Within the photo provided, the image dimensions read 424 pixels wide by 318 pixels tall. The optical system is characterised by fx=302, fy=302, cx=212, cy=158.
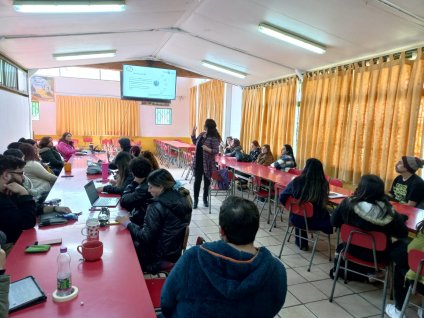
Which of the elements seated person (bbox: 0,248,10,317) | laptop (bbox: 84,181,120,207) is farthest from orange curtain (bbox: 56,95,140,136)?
seated person (bbox: 0,248,10,317)

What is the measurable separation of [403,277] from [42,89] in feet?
36.9

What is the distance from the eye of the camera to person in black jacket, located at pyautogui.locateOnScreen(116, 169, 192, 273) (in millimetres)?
1879

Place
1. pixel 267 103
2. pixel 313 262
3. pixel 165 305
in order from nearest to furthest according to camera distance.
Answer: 1. pixel 165 305
2. pixel 313 262
3. pixel 267 103

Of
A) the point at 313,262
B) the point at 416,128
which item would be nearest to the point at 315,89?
the point at 416,128

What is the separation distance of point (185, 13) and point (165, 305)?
4.43 m

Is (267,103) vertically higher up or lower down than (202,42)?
lower down

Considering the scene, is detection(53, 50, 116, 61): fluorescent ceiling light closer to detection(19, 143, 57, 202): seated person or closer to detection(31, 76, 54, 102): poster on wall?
detection(19, 143, 57, 202): seated person

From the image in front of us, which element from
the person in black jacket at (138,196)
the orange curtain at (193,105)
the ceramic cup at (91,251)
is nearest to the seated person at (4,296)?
the ceramic cup at (91,251)

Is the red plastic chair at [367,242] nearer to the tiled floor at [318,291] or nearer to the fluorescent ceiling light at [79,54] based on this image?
the tiled floor at [318,291]

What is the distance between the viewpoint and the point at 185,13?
4594 mm

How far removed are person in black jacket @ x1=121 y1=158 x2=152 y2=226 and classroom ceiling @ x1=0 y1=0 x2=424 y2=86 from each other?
2209mm

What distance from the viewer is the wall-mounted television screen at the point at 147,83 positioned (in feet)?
22.9

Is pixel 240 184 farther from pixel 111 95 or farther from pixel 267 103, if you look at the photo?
pixel 111 95

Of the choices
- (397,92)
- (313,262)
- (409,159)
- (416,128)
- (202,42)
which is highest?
(202,42)
